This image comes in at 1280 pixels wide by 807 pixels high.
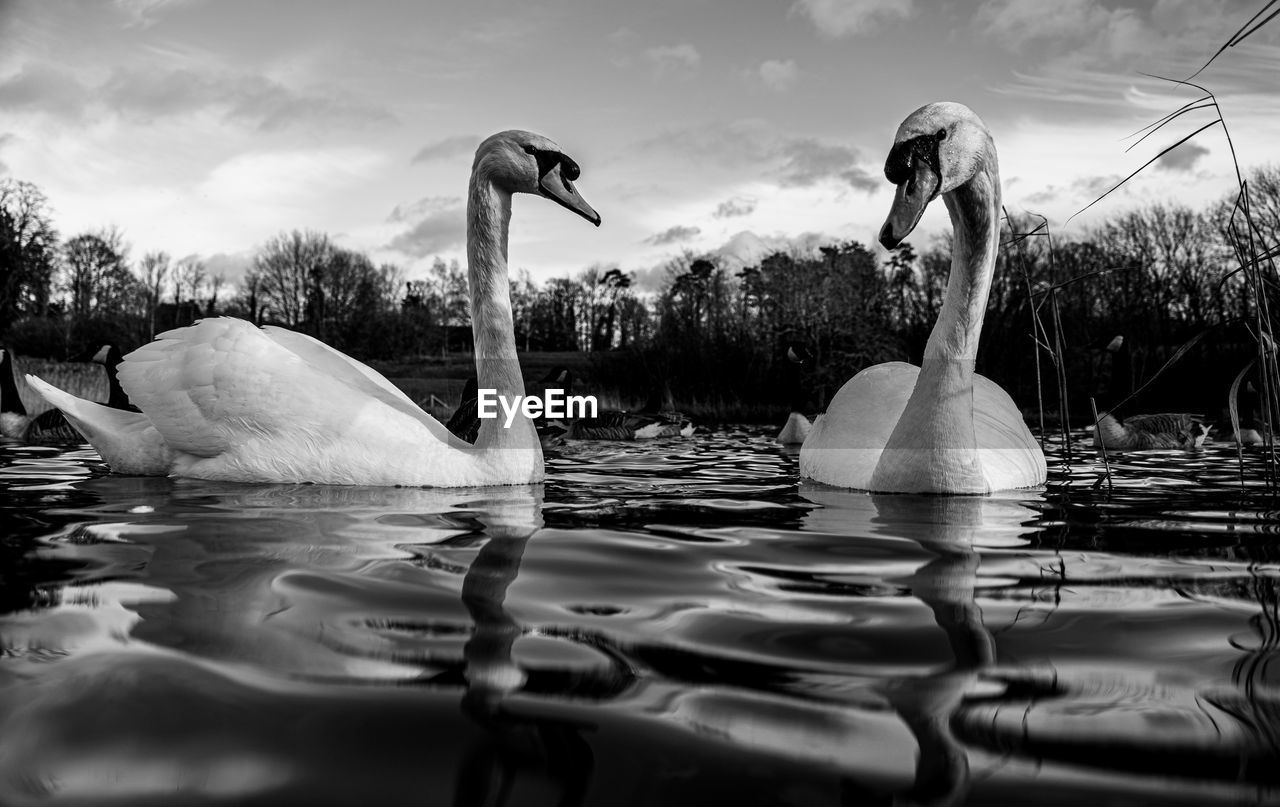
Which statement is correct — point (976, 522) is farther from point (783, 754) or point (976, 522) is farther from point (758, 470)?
point (758, 470)

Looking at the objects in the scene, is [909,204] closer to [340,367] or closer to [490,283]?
[490,283]

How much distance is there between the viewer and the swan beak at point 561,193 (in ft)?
18.3

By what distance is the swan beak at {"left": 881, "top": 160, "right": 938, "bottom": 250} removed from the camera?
149 inches

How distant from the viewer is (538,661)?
1763 millimetres

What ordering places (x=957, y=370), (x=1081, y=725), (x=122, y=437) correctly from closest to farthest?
(x=1081, y=725) < (x=957, y=370) < (x=122, y=437)

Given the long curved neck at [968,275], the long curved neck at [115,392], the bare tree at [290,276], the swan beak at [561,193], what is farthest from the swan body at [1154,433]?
the bare tree at [290,276]

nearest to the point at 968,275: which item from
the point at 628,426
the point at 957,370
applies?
the point at 957,370

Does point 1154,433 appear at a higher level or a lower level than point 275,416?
lower

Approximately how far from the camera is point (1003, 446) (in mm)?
5277

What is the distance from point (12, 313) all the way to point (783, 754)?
114ft

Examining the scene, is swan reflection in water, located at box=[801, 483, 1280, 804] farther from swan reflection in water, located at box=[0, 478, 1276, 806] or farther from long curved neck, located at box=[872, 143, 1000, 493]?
long curved neck, located at box=[872, 143, 1000, 493]

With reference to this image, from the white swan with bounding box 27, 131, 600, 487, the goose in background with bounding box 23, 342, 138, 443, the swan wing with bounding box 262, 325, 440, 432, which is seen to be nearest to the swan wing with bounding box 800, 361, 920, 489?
the white swan with bounding box 27, 131, 600, 487

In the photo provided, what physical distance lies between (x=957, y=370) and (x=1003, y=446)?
41.0 inches

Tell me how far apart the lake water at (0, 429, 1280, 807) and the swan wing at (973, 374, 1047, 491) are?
120cm
